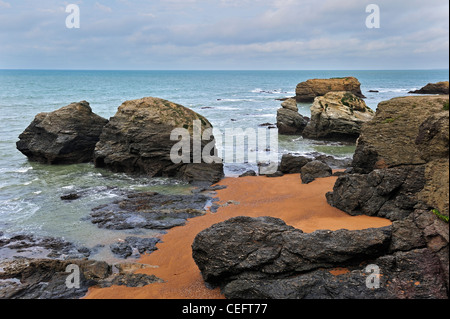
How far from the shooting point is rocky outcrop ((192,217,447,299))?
293 inches

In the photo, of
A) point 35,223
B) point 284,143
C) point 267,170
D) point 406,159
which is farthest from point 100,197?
point 284,143

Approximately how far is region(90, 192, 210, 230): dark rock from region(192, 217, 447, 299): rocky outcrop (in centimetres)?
616

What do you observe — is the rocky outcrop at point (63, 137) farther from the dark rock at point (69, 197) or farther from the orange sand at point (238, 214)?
the orange sand at point (238, 214)

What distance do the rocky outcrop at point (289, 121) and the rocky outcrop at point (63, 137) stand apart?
20.1m

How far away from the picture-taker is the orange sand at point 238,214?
9.77m

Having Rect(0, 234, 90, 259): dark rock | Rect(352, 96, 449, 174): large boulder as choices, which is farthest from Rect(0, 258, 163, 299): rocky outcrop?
Rect(352, 96, 449, 174): large boulder

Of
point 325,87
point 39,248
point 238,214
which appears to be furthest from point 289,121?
point 325,87

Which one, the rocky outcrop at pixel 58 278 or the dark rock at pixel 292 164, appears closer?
the rocky outcrop at pixel 58 278

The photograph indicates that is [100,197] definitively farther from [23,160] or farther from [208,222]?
[23,160]

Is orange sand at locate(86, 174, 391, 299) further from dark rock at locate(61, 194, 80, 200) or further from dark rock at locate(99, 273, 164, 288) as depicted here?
dark rock at locate(61, 194, 80, 200)

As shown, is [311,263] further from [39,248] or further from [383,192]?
[39,248]

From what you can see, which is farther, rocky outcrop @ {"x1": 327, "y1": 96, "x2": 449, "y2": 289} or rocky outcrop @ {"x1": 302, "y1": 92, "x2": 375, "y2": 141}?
rocky outcrop @ {"x1": 302, "y1": 92, "x2": 375, "y2": 141}

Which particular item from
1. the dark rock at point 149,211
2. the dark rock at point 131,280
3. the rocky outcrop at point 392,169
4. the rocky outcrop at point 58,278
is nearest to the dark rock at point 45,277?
the rocky outcrop at point 58,278

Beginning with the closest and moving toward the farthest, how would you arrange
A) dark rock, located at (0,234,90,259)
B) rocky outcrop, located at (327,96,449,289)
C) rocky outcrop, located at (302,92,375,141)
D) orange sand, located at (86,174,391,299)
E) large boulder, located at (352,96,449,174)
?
orange sand, located at (86,174,391,299) → rocky outcrop, located at (327,96,449,289) → large boulder, located at (352,96,449,174) → dark rock, located at (0,234,90,259) → rocky outcrop, located at (302,92,375,141)
